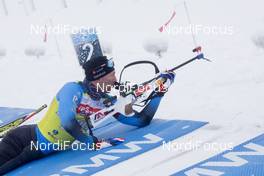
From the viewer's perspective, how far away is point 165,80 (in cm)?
588

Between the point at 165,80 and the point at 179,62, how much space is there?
16.4 ft

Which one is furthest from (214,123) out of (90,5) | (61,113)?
(90,5)

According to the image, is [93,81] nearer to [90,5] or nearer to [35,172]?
[35,172]

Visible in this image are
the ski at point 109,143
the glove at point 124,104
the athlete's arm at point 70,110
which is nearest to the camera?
the athlete's arm at point 70,110

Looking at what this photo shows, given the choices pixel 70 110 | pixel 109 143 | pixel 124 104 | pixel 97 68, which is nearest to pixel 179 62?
pixel 124 104

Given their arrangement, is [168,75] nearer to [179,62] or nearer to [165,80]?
[165,80]

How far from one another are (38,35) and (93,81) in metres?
20.2

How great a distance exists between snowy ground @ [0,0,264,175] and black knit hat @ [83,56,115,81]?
100 cm

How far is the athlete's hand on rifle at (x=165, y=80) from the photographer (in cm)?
583

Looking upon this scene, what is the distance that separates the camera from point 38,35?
24.8 meters

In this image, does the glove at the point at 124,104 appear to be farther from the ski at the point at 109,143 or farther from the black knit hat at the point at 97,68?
the black knit hat at the point at 97,68

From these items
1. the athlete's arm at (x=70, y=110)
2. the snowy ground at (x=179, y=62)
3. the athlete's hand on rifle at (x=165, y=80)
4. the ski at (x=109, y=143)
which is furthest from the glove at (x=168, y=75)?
the athlete's arm at (x=70, y=110)

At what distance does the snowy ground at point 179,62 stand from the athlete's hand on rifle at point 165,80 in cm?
59

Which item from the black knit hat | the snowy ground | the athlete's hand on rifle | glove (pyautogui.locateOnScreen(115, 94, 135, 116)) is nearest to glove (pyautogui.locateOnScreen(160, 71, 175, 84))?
the athlete's hand on rifle
